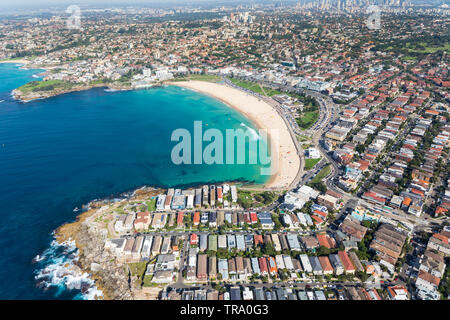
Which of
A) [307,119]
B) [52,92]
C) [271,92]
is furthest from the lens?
[52,92]

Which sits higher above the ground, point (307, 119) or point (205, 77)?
point (205, 77)

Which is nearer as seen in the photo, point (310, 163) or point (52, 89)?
point (310, 163)

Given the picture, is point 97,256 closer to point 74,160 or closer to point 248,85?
point 74,160

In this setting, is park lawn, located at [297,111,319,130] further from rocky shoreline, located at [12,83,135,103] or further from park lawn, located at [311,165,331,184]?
rocky shoreline, located at [12,83,135,103]

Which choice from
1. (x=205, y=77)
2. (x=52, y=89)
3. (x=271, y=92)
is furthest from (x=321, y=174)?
(x=52, y=89)
